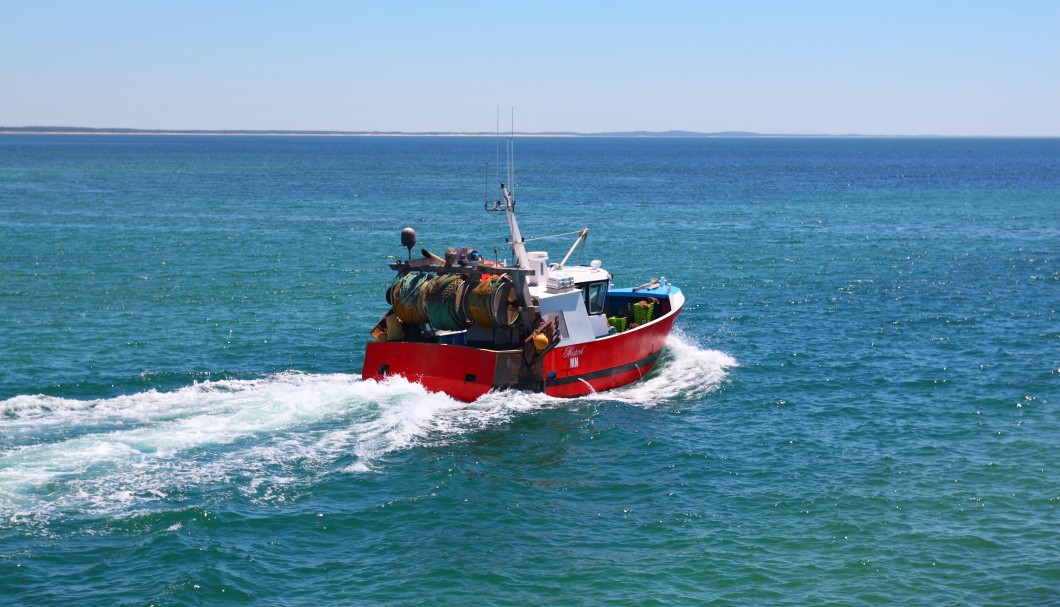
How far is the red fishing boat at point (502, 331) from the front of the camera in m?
29.0

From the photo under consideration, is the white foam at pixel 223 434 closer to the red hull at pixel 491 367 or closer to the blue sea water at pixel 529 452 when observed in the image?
the blue sea water at pixel 529 452

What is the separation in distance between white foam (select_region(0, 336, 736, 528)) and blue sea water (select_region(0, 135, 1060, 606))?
0.09 meters

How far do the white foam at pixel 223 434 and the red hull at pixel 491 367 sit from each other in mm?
330

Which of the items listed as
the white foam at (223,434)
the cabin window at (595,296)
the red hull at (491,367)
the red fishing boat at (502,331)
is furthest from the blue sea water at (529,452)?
the cabin window at (595,296)

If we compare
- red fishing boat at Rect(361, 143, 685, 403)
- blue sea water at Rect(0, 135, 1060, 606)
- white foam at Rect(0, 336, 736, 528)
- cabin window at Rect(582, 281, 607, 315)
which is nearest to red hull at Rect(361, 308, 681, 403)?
red fishing boat at Rect(361, 143, 685, 403)

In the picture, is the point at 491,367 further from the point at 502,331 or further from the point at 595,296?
the point at 595,296

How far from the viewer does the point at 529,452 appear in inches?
1016

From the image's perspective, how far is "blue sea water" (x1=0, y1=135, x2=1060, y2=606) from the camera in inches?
747

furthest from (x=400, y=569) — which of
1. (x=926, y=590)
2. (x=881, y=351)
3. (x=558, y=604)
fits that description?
(x=881, y=351)

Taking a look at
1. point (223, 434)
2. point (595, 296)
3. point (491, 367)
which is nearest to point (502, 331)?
point (491, 367)

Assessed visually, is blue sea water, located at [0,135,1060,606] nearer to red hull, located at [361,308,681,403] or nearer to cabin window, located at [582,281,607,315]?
red hull, located at [361,308,681,403]

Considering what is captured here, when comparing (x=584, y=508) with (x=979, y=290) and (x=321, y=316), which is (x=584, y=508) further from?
(x=979, y=290)

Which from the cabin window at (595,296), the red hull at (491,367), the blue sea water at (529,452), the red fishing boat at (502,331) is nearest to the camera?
the blue sea water at (529,452)

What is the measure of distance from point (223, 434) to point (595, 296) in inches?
479
